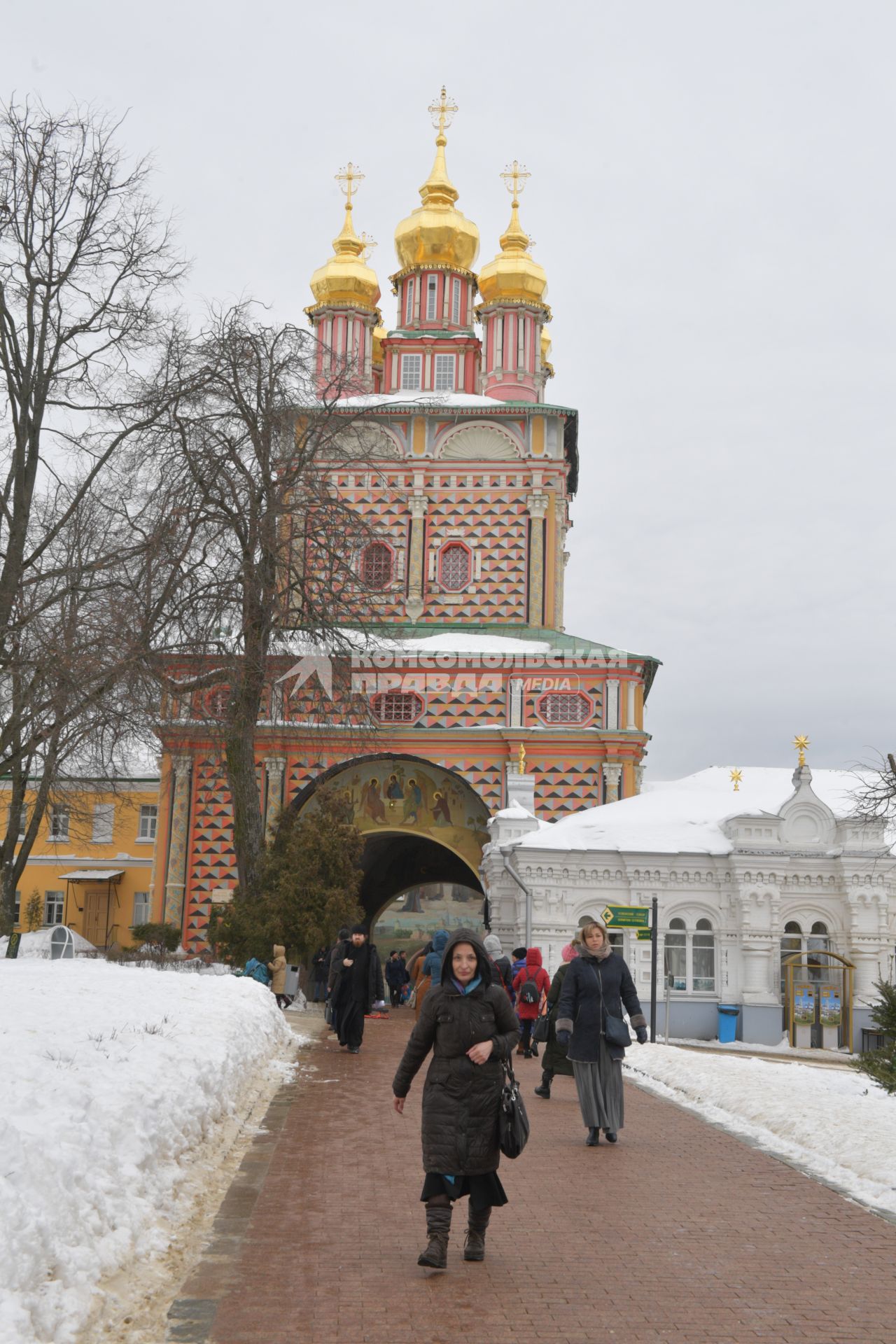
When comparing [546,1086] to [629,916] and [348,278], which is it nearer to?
[629,916]

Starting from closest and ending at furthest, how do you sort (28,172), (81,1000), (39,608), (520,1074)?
(81,1000)
(520,1074)
(39,608)
(28,172)

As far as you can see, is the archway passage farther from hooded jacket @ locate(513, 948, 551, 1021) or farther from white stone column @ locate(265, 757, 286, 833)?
hooded jacket @ locate(513, 948, 551, 1021)

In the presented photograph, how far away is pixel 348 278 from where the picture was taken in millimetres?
36750

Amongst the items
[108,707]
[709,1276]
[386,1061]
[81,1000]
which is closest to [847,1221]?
[709,1276]

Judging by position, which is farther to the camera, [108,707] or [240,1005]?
[108,707]

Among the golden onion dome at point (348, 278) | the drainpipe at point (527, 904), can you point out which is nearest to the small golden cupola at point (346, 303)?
the golden onion dome at point (348, 278)

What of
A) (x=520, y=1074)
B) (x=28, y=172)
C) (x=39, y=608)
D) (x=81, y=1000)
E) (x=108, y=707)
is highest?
(x=28, y=172)

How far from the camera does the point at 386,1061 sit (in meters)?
13.7

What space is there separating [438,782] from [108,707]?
12971 mm

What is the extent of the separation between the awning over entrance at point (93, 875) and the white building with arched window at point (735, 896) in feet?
69.1

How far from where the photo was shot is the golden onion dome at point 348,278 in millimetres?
36750

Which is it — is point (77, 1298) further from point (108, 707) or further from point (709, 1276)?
point (108, 707)

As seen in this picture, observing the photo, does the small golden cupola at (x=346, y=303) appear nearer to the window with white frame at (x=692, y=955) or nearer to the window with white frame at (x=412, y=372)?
the window with white frame at (x=412, y=372)

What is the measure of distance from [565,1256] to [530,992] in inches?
288
